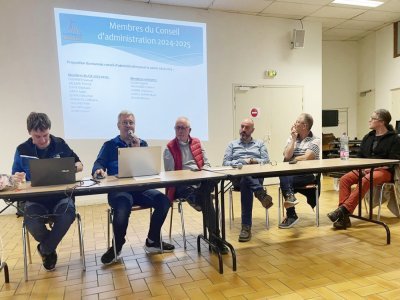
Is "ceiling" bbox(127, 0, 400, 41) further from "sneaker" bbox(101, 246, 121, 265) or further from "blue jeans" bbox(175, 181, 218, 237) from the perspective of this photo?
"sneaker" bbox(101, 246, 121, 265)

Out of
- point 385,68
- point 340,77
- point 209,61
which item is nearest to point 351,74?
point 340,77

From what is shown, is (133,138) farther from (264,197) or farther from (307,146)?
(307,146)

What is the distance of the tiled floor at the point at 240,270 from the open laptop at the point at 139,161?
26.4 inches

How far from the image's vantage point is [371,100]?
21.2ft

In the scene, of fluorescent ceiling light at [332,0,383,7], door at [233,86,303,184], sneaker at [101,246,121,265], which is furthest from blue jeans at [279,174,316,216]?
fluorescent ceiling light at [332,0,383,7]

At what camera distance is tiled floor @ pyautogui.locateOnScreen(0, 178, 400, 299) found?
178 centimetres

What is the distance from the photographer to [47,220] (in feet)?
6.78

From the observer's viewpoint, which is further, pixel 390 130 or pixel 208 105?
pixel 208 105

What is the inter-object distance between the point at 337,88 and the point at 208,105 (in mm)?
3597

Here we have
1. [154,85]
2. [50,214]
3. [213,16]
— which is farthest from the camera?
[213,16]

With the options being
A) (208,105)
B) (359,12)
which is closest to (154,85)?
(208,105)

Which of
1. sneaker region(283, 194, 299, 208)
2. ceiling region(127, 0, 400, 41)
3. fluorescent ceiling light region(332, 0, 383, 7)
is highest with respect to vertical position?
fluorescent ceiling light region(332, 0, 383, 7)

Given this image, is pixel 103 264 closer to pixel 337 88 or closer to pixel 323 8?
pixel 323 8

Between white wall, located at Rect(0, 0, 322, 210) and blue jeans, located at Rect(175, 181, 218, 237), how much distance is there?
207cm
